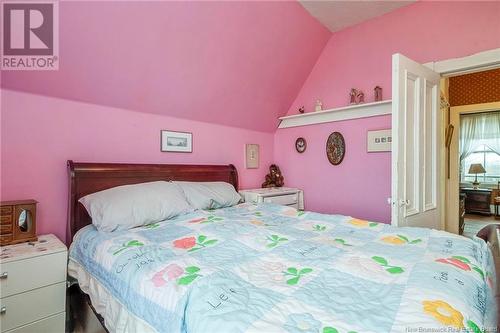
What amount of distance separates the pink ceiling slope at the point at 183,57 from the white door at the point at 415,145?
1270 millimetres

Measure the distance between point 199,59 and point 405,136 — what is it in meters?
1.83

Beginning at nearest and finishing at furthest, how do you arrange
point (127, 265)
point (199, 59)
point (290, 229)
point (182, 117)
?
point (127, 265)
point (290, 229)
point (199, 59)
point (182, 117)

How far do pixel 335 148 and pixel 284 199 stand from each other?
2.83 feet

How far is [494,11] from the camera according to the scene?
2133 millimetres

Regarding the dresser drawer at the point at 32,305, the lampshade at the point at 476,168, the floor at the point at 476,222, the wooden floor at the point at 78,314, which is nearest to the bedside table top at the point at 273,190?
the wooden floor at the point at 78,314

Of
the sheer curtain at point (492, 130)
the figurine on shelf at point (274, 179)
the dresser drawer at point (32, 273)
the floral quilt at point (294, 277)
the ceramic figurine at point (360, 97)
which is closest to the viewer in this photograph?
the floral quilt at point (294, 277)

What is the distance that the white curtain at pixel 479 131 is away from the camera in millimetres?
5658

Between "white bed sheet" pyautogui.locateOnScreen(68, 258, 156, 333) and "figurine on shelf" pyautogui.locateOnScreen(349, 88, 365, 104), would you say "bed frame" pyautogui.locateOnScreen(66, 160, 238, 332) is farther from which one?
"figurine on shelf" pyautogui.locateOnScreen(349, 88, 365, 104)

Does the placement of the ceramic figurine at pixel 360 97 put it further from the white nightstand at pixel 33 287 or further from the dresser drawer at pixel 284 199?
the white nightstand at pixel 33 287

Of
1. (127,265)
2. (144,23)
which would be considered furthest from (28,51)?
(127,265)

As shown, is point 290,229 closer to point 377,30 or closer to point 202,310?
point 202,310

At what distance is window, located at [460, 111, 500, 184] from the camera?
5.70m

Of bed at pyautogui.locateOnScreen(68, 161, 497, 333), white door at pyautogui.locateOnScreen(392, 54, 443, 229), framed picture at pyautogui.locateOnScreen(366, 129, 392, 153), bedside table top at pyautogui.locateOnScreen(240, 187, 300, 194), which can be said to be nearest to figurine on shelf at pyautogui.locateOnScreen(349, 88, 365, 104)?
framed picture at pyautogui.locateOnScreen(366, 129, 392, 153)

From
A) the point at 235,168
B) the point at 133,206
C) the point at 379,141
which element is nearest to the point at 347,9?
the point at 379,141
